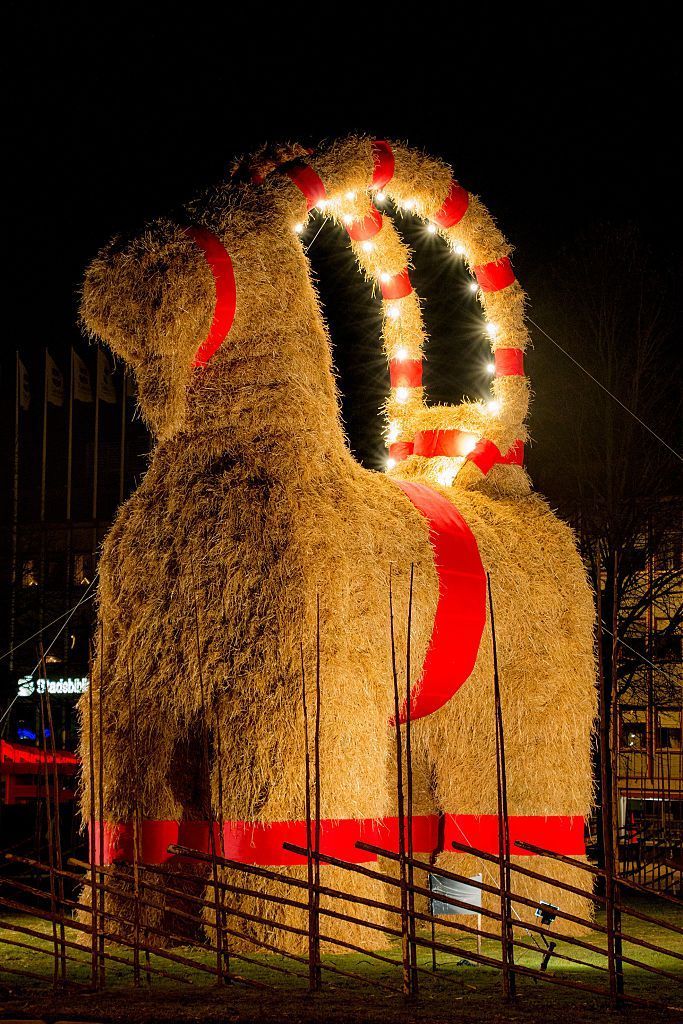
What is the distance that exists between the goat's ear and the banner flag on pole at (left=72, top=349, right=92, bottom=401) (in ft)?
78.0

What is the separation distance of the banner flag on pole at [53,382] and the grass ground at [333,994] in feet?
76.2

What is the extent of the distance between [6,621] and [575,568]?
50.6 ft

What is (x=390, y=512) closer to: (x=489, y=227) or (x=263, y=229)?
(x=263, y=229)

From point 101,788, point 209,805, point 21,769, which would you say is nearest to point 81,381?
point 21,769

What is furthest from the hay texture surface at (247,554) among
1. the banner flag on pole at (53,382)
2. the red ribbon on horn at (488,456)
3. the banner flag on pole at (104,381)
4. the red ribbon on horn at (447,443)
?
the banner flag on pole at (53,382)

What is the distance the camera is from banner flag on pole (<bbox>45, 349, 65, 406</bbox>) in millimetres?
29625

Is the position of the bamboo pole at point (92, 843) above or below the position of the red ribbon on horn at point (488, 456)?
below

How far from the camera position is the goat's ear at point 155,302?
6.48 metres

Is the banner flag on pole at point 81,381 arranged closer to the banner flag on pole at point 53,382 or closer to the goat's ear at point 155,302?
the banner flag on pole at point 53,382

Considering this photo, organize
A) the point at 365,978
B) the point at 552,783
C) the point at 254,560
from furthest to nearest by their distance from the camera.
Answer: the point at 552,783 < the point at 254,560 < the point at 365,978

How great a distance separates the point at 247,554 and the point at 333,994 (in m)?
2.17

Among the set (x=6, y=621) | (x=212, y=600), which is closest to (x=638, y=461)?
(x=212, y=600)

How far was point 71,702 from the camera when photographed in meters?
26.8

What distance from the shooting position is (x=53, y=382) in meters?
29.9
